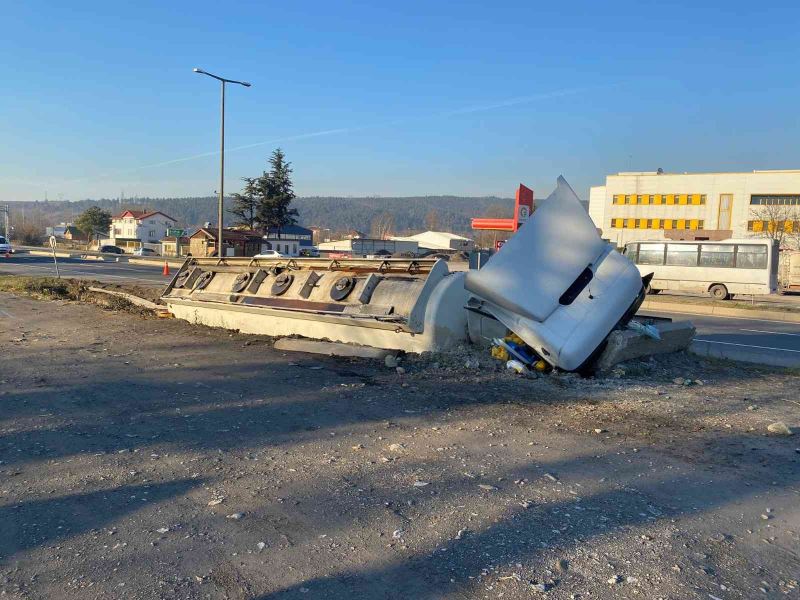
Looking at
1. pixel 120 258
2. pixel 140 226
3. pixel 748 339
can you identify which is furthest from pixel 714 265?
pixel 140 226

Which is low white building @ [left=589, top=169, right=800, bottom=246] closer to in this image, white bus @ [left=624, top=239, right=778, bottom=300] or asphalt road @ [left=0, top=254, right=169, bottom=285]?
white bus @ [left=624, top=239, right=778, bottom=300]

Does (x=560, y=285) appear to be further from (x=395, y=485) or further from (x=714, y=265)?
(x=714, y=265)

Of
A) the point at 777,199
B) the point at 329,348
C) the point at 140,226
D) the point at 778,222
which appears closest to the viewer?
the point at 329,348

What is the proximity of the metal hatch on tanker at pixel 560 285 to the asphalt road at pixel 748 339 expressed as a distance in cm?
298

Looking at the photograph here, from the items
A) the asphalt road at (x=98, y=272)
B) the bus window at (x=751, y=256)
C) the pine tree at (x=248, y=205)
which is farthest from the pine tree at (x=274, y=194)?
the bus window at (x=751, y=256)

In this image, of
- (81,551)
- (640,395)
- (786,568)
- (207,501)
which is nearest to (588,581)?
(786,568)

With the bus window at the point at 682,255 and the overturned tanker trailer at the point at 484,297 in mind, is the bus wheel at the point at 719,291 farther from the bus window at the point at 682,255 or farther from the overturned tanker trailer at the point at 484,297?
the overturned tanker trailer at the point at 484,297

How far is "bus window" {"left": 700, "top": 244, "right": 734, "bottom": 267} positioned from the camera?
26.0 metres

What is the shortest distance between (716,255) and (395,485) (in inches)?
1027

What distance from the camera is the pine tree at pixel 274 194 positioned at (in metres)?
72.7

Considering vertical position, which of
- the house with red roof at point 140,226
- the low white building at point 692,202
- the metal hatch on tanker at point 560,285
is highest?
the low white building at point 692,202

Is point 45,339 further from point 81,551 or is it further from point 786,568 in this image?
point 786,568

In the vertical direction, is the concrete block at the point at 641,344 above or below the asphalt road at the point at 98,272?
above

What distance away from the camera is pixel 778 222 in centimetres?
5034
